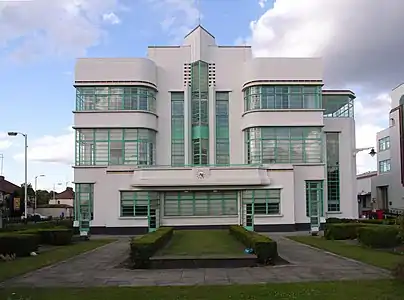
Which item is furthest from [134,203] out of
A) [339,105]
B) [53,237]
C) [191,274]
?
[191,274]

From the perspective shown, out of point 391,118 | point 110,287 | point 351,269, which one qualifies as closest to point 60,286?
point 110,287

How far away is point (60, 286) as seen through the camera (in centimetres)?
1508

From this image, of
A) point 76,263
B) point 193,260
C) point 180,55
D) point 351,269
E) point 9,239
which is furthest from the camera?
point 180,55

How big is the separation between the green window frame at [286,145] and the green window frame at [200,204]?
424 centimetres

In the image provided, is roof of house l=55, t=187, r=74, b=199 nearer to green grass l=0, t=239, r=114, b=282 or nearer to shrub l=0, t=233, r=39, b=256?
green grass l=0, t=239, r=114, b=282

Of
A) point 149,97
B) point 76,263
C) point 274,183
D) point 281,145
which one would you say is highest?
point 149,97

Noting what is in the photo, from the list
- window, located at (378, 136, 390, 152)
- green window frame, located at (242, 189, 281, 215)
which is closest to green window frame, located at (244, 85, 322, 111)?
green window frame, located at (242, 189, 281, 215)

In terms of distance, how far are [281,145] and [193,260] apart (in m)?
27.9

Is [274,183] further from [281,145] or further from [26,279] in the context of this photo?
[26,279]

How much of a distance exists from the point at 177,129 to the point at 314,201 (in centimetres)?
1351

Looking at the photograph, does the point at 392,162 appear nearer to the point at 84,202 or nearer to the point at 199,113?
the point at 199,113

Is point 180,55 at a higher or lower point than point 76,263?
higher

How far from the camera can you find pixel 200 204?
45250 millimetres

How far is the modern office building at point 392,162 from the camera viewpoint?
231 ft
